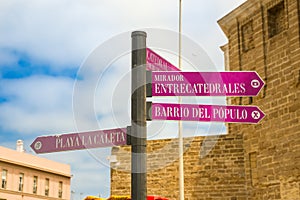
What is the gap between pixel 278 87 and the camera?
664 inches

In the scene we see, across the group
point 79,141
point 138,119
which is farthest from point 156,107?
point 79,141

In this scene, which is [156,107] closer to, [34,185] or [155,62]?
[155,62]

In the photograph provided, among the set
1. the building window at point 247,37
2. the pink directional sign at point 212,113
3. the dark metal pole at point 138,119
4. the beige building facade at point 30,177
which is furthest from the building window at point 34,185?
the dark metal pole at point 138,119

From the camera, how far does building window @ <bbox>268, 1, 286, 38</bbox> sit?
17.4 meters

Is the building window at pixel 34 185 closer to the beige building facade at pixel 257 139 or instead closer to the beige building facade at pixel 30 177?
the beige building facade at pixel 30 177

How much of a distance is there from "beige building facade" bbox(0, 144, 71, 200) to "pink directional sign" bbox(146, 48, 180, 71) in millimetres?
36996

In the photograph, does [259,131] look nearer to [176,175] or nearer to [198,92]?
[176,175]

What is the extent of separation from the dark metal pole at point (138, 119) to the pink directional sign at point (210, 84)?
1.32 feet

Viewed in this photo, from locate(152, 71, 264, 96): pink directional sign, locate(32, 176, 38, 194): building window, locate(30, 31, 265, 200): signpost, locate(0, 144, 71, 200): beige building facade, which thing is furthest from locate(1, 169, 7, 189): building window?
locate(152, 71, 264, 96): pink directional sign

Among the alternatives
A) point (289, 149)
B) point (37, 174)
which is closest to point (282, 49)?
point (289, 149)

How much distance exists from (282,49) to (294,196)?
478cm

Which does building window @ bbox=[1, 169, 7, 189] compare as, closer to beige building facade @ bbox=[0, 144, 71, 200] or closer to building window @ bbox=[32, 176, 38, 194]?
beige building facade @ bbox=[0, 144, 71, 200]

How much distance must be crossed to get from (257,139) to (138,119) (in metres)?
14.1

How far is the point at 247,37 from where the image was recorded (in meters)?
18.8
